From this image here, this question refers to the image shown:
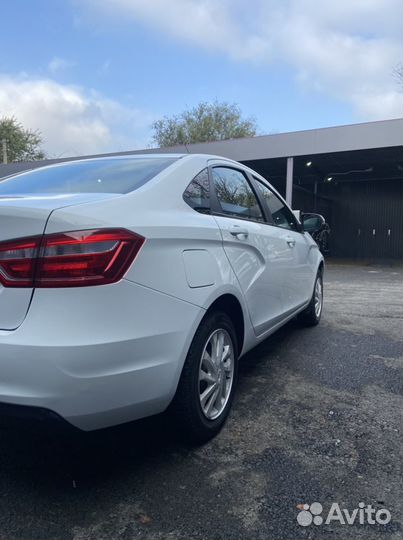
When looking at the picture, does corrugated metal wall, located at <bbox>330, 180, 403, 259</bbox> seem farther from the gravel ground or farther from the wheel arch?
the wheel arch

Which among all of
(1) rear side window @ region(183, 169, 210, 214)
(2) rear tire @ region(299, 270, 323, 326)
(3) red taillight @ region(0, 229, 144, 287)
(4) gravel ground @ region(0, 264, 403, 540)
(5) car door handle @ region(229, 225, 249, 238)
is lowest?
(4) gravel ground @ region(0, 264, 403, 540)

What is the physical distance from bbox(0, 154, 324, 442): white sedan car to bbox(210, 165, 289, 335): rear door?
26mm

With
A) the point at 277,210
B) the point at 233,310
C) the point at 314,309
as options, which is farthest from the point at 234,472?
the point at 314,309

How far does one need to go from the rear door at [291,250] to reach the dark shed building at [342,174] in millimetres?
9900

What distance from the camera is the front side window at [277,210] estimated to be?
387 centimetres

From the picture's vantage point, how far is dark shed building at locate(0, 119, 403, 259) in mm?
13664

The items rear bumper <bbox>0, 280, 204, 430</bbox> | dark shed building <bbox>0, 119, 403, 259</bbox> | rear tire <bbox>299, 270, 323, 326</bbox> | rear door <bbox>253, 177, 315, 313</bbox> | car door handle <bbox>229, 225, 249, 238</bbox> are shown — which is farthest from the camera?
dark shed building <bbox>0, 119, 403, 259</bbox>

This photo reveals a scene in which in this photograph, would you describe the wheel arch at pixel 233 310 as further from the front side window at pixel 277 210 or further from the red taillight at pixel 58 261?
the front side window at pixel 277 210

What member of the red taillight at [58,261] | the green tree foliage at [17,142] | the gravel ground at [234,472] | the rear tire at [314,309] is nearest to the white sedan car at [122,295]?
the red taillight at [58,261]

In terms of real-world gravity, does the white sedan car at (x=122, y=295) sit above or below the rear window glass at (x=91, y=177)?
below

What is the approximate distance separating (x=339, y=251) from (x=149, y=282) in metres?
23.8

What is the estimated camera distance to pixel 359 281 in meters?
11.0

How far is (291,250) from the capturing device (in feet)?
13.2

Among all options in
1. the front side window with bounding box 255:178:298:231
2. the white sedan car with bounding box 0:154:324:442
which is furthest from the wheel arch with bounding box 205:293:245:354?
the front side window with bounding box 255:178:298:231
